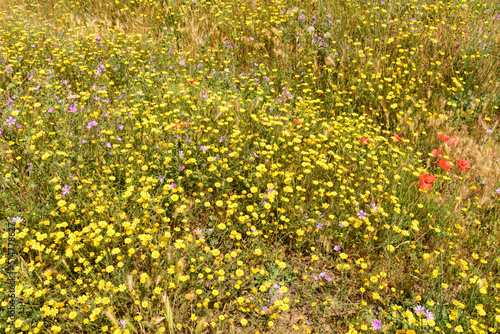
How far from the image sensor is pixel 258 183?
3.22 meters

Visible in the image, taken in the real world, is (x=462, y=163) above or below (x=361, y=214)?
above

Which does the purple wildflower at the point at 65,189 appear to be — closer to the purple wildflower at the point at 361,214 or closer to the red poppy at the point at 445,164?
the purple wildflower at the point at 361,214

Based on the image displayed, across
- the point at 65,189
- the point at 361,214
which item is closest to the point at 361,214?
the point at 361,214

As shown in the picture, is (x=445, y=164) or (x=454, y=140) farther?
(x=454, y=140)

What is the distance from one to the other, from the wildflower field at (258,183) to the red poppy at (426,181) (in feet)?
0.11

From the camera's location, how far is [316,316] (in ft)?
8.64

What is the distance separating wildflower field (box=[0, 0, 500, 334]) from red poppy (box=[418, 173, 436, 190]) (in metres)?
0.03

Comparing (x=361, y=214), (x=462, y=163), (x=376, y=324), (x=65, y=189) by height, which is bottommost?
(x=376, y=324)

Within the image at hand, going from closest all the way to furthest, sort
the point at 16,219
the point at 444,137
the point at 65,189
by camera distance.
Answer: the point at 16,219 < the point at 65,189 < the point at 444,137

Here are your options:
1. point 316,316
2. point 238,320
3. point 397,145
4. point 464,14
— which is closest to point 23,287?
point 238,320

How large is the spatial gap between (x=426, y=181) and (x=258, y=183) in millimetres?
1589

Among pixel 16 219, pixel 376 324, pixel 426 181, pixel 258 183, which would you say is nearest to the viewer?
pixel 376 324

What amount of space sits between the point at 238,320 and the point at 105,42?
4.40 meters

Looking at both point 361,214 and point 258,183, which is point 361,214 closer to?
point 361,214
